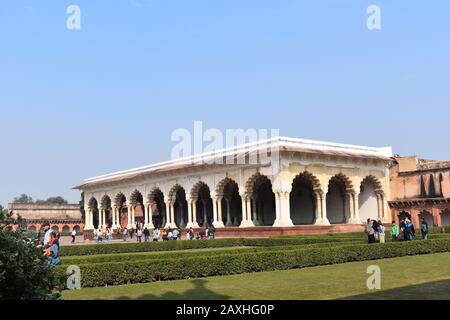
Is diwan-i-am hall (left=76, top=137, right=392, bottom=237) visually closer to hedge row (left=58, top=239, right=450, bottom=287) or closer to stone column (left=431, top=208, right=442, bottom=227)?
stone column (left=431, top=208, right=442, bottom=227)

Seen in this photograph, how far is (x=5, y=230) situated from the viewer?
17.3 feet

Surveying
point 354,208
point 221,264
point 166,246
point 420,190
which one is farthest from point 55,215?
point 221,264

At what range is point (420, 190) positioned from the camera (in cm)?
3697

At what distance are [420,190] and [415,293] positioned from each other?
1207 inches

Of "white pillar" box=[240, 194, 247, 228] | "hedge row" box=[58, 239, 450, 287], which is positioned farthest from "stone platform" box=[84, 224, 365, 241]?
"hedge row" box=[58, 239, 450, 287]

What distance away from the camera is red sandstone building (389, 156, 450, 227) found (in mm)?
35625

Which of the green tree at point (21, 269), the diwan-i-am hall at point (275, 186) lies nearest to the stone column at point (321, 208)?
the diwan-i-am hall at point (275, 186)

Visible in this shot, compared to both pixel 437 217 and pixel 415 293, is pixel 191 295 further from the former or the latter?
pixel 437 217

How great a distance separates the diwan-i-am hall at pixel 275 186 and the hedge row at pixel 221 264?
14.6 meters

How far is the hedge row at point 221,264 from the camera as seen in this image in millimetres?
11109

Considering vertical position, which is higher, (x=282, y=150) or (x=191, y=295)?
(x=282, y=150)
